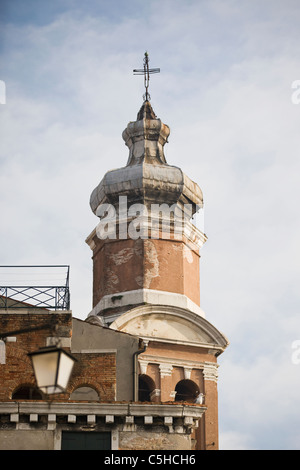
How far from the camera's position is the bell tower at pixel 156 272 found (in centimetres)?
4250

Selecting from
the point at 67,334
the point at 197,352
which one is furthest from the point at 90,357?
the point at 197,352

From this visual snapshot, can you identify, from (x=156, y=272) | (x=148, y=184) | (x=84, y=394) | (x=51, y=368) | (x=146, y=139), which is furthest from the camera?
(x=146, y=139)

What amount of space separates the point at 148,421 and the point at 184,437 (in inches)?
38.6

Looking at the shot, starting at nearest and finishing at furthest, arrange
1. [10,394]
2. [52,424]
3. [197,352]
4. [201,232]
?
[52,424] < [10,394] < [197,352] < [201,232]

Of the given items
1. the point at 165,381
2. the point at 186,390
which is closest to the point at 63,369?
the point at 165,381

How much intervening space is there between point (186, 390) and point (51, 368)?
26178 millimetres

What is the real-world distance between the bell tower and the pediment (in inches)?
1.4

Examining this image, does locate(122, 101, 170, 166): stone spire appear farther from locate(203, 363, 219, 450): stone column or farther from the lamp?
the lamp

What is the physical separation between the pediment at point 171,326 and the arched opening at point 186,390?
1.47 m

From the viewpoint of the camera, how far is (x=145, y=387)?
139 ft

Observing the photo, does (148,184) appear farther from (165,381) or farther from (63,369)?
(63,369)

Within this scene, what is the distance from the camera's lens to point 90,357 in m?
29.8

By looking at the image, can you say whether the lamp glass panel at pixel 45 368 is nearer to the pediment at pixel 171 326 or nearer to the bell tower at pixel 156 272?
the bell tower at pixel 156 272
